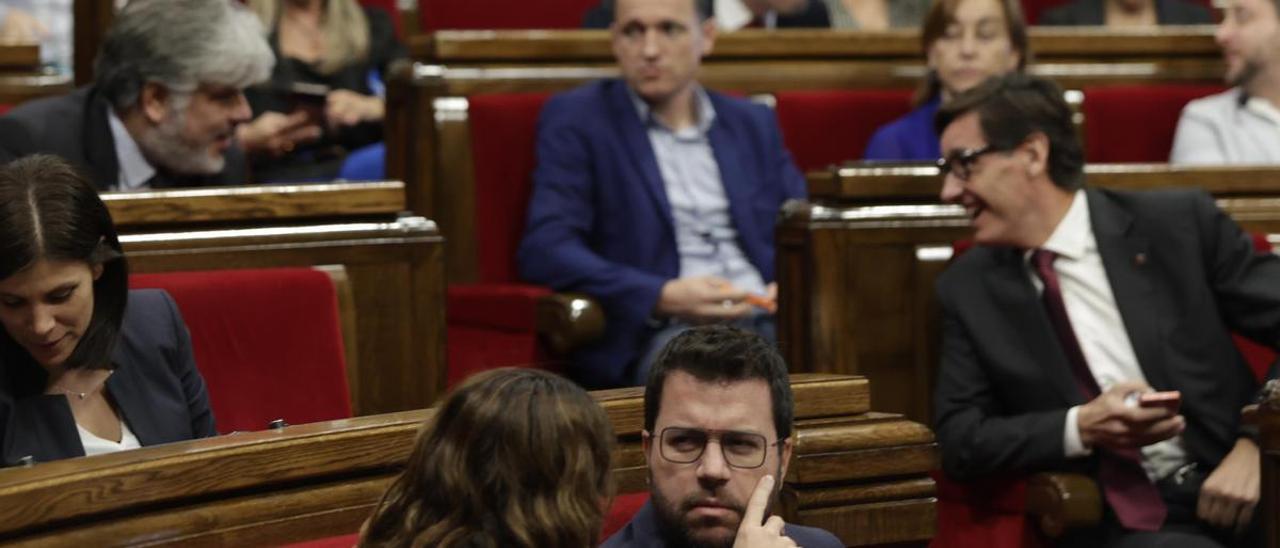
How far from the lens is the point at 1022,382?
1.22 metres

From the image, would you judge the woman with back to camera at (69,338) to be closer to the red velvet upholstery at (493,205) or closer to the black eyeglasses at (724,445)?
the black eyeglasses at (724,445)

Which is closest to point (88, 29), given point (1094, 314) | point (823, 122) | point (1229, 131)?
point (823, 122)

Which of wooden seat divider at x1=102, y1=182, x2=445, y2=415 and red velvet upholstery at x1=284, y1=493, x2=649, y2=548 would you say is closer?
red velvet upholstery at x1=284, y1=493, x2=649, y2=548

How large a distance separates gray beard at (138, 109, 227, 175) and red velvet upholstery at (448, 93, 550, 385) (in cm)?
22

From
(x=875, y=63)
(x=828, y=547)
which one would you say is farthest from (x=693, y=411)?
(x=875, y=63)

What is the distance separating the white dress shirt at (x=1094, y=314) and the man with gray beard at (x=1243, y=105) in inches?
17.8

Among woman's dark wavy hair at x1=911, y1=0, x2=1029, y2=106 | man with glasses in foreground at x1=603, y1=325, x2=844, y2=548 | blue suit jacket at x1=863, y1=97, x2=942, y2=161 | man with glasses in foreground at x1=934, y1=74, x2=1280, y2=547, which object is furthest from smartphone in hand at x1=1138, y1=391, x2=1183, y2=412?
woman's dark wavy hair at x1=911, y1=0, x2=1029, y2=106

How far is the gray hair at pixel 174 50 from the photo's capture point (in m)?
1.39

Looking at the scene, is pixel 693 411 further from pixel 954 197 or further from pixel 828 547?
pixel 954 197

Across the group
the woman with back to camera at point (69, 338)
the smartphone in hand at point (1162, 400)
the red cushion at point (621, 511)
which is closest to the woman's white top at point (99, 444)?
the woman with back to camera at point (69, 338)

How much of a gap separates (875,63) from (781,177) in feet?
0.70

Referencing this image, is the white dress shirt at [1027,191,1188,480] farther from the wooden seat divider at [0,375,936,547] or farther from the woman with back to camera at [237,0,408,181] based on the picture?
the woman with back to camera at [237,0,408,181]

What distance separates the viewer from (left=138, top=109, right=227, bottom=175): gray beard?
1.38m

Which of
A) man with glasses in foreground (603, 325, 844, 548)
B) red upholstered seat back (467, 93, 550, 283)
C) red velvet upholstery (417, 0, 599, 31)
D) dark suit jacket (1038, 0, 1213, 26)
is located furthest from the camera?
dark suit jacket (1038, 0, 1213, 26)
